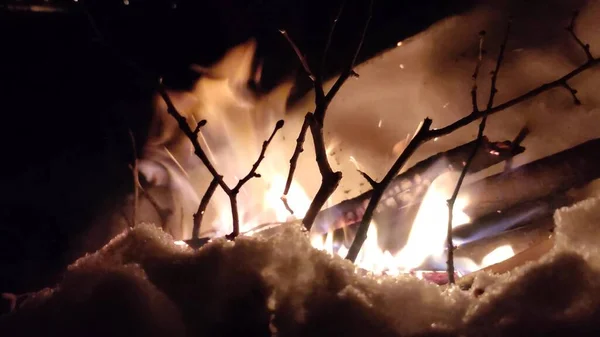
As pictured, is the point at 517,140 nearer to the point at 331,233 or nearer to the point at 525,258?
the point at 331,233

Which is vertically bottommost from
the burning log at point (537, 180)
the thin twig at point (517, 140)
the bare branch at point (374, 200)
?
the bare branch at point (374, 200)

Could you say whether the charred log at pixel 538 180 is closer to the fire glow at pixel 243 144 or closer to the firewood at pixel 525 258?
the fire glow at pixel 243 144

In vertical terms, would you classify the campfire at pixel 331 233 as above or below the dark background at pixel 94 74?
below

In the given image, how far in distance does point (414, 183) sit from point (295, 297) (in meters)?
1.37

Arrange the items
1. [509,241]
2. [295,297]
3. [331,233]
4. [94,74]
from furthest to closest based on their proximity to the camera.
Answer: [94,74] → [509,241] → [331,233] → [295,297]

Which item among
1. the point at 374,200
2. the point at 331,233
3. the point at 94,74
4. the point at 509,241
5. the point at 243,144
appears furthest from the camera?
the point at 243,144

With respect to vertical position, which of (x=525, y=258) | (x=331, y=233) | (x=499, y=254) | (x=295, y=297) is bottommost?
(x=295, y=297)

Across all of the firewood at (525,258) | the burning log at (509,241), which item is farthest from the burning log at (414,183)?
the firewood at (525,258)

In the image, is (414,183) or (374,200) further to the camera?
(414,183)

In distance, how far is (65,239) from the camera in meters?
2.06

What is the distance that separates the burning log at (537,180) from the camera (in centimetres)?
184

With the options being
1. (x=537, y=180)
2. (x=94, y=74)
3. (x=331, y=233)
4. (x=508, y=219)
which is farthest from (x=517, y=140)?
(x=94, y=74)

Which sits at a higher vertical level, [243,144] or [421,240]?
[243,144]

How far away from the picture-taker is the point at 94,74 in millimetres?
2078
